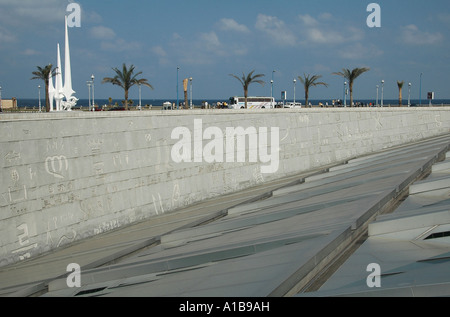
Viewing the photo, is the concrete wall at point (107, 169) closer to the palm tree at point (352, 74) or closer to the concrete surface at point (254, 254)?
the concrete surface at point (254, 254)

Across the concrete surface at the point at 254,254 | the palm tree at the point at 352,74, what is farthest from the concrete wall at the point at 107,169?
the palm tree at the point at 352,74

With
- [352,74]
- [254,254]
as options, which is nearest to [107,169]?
[254,254]

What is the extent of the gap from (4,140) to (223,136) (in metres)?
11.8

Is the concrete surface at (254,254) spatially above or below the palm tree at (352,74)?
below

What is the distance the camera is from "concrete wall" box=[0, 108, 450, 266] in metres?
14.8

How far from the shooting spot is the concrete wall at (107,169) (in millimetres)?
14844

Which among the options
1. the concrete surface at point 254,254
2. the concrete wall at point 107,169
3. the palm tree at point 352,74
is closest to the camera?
the concrete surface at point 254,254

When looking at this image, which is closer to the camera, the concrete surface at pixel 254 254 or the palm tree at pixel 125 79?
the concrete surface at pixel 254 254

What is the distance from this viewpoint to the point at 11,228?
14.5 m

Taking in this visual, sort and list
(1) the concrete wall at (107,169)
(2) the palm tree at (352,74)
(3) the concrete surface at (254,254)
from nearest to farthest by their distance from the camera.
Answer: (3) the concrete surface at (254,254) → (1) the concrete wall at (107,169) → (2) the palm tree at (352,74)

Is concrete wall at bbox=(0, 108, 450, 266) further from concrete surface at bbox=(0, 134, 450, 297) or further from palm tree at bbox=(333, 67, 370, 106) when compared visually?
palm tree at bbox=(333, 67, 370, 106)

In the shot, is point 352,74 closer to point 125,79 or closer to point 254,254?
point 125,79
